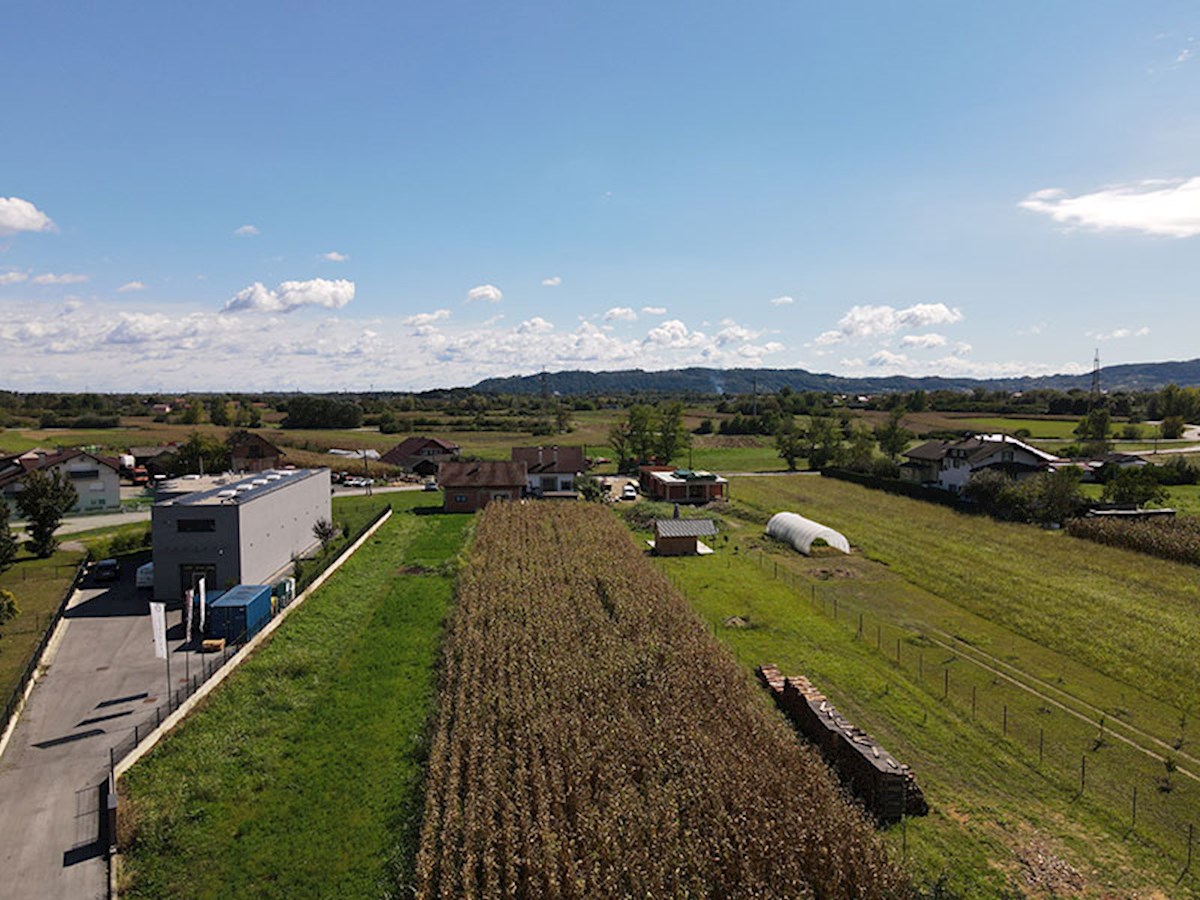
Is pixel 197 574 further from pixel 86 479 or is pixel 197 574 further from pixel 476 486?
pixel 86 479

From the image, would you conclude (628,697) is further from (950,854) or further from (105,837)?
(105,837)

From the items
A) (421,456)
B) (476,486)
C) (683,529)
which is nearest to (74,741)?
(683,529)

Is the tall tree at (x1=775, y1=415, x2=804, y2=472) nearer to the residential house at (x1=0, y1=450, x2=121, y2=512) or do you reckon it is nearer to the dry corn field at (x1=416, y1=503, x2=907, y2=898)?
the dry corn field at (x1=416, y1=503, x2=907, y2=898)

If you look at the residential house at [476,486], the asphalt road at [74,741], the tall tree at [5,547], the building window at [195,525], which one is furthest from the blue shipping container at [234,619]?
the residential house at [476,486]

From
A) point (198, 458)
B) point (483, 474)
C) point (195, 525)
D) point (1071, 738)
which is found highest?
point (198, 458)

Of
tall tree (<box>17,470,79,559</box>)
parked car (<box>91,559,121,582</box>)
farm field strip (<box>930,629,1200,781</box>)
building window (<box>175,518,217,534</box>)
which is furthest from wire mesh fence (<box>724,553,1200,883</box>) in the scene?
tall tree (<box>17,470,79,559</box>)
